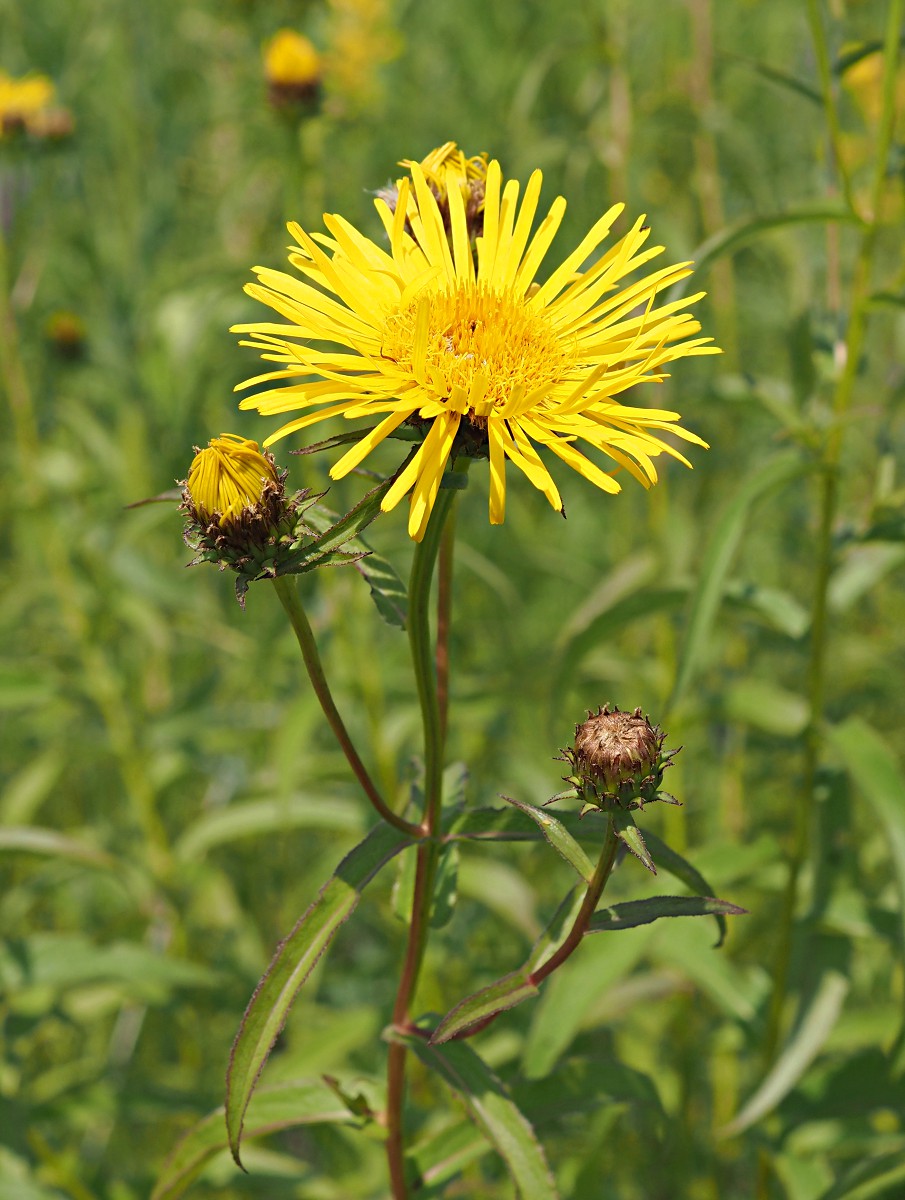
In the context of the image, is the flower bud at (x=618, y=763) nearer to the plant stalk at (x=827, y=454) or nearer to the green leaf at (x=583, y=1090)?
the green leaf at (x=583, y=1090)

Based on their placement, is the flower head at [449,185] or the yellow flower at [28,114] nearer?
the flower head at [449,185]

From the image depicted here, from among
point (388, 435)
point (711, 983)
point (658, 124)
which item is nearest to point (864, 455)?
point (658, 124)

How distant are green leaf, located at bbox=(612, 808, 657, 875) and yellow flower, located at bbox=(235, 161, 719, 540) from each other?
294 mm

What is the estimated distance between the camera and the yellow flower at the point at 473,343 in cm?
114

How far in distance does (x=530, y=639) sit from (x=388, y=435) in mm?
2648

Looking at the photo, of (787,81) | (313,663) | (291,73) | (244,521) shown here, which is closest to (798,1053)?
(313,663)

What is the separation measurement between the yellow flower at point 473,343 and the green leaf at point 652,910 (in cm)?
41

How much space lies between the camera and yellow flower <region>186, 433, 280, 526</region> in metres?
1.16

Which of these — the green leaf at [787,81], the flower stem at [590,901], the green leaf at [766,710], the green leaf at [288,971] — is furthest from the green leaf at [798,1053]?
the green leaf at [787,81]

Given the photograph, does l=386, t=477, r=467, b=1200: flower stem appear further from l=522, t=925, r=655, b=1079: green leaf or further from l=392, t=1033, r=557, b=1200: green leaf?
l=522, t=925, r=655, b=1079: green leaf

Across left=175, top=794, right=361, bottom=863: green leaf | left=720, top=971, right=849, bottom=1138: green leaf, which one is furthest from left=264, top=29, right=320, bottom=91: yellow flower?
left=720, top=971, right=849, bottom=1138: green leaf

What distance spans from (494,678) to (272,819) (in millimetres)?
610

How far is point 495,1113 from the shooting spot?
1.28 m

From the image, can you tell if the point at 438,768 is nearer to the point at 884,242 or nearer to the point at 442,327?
the point at 442,327
